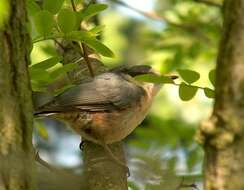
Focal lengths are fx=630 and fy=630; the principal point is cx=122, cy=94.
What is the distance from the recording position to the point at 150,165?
271 centimetres

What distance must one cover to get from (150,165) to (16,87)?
31.0 inches

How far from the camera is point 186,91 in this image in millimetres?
2844

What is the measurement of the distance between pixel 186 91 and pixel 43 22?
0.71 meters

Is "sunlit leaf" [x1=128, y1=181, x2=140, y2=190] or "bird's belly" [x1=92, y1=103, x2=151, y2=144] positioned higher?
"bird's belly" [x1=92, y1=103, x2=151, y2=144]

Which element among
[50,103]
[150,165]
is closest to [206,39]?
[50,103]

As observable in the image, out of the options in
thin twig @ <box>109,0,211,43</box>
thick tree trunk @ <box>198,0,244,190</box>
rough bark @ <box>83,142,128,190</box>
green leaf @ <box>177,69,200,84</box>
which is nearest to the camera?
thick tree trunk @ <box>198,0,244,190</box>

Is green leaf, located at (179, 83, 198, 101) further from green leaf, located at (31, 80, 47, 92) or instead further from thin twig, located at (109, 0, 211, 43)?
thin twig, located at (109, 0, 211, 43)

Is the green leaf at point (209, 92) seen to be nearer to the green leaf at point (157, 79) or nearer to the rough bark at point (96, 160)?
the green leaf at point (157, 79)

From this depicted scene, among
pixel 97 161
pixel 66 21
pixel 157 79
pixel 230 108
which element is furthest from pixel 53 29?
pixel 230 108

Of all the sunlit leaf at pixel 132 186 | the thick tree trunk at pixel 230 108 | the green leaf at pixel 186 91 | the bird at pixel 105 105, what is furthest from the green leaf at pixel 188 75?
the bird at pixel 105 105

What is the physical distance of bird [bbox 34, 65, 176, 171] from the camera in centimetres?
391

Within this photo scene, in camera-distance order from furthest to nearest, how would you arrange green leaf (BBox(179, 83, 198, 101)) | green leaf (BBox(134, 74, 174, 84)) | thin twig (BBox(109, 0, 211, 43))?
thin twig (BBox(109, 0, 211, 43)), green leaf (BBox(179, 83, 198, 101)), green leaf (BBox(134, 74, 174, 84))

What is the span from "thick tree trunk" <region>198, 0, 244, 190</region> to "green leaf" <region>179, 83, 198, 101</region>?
1158mm

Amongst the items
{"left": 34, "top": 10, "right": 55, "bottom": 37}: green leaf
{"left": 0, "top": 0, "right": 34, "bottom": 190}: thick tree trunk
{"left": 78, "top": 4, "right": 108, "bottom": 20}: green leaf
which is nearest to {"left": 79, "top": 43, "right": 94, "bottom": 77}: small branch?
{"left": 78, "top": 4, "right": 108, "bottom": 20}: green leaf
